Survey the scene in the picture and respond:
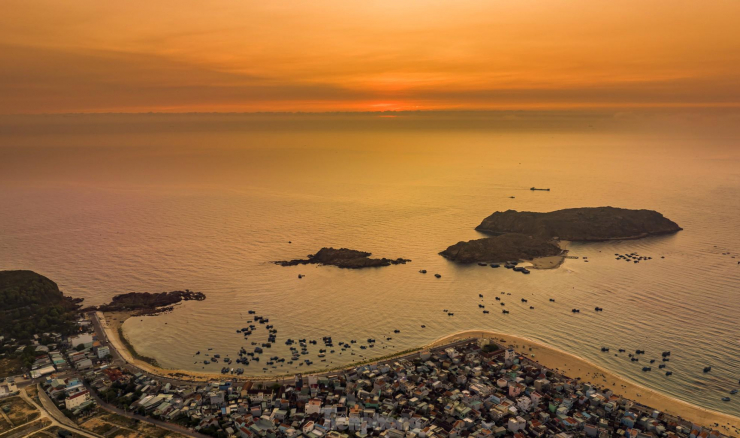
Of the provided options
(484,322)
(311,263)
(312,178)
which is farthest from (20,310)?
(312,178)

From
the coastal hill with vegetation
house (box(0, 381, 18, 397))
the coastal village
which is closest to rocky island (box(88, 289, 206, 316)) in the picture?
the coastal hill with vegetation

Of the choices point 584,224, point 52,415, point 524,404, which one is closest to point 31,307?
point 52,415

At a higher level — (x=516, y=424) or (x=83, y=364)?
(x=516, y=424)

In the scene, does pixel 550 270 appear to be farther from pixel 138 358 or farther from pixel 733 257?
pixel 138 358

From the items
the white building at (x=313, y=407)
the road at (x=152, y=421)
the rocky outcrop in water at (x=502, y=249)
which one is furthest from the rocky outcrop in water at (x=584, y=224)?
the road at (x=152, y=421)

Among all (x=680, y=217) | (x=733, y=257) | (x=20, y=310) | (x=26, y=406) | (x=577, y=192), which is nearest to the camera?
(x=26, y=406)

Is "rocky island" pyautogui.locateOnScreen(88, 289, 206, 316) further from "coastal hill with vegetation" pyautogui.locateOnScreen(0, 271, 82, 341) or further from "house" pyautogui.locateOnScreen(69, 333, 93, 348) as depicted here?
"house" pyautogui.locateOnScreen(69, 333, 93, 348)

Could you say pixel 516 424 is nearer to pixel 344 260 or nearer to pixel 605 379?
pixel 605 379
